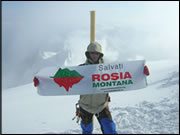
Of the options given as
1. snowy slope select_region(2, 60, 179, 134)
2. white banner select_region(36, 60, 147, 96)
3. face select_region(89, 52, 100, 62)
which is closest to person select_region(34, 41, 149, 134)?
face select_region(89, 52, 100, 62)

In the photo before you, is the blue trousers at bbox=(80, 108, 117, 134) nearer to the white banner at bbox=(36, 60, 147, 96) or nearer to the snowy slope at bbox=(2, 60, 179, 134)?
the white banner at bbox=(36, 60, 147, 96)

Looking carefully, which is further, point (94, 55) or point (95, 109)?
point (94, 55)

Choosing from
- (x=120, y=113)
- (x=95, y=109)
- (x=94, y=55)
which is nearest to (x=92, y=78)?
(x=94, y=55)

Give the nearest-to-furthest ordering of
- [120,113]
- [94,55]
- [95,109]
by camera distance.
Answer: [95,109] < [94,55] < [120,113]

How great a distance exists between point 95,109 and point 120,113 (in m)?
2.36

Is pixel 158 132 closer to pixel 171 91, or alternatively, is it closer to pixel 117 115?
pixel 117 115

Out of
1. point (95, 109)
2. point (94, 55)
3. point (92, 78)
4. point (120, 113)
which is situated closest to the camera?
point (95, 109)

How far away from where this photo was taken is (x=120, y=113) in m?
4.80

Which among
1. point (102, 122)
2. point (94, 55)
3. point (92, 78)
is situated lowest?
point (102, 122)

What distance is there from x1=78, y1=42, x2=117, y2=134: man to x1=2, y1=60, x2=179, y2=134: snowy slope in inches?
56.3

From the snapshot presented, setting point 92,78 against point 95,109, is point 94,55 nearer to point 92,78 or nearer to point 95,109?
point 92,78

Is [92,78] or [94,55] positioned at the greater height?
[94,55]

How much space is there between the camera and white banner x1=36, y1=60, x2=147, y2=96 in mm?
2887

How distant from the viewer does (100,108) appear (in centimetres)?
267
